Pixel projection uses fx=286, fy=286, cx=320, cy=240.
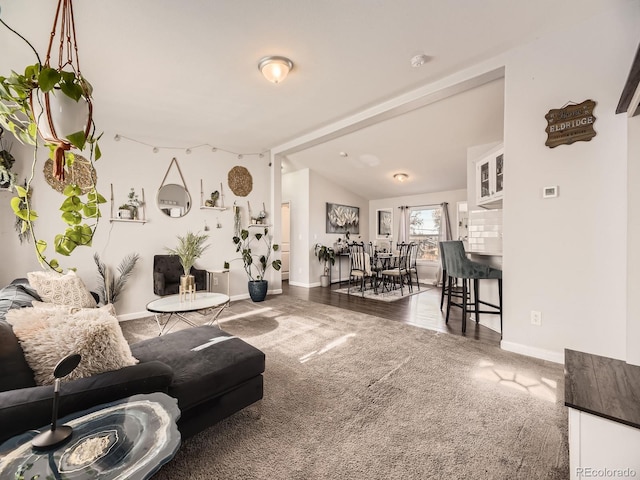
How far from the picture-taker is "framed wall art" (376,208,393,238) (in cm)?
781

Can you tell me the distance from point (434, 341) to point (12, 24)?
4.56 meters

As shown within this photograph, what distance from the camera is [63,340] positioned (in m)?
1.22

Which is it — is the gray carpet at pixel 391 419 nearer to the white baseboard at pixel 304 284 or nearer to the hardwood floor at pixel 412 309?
the hardwood floor at pixel 412 309

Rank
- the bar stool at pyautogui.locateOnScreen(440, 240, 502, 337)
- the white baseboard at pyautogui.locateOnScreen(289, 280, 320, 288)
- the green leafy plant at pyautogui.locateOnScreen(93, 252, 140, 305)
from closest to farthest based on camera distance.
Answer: the bar stool at pyautogui.locateOnScreen(440, 240, 502, 337) < the green leafy plant at pyautogui.locateOnScreen(93, 252, 140, 305) < the white baseboard at pyautogui.locateOnScreen(289, 280, 320, 288)

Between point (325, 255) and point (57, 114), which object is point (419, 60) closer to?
point (57, 114)

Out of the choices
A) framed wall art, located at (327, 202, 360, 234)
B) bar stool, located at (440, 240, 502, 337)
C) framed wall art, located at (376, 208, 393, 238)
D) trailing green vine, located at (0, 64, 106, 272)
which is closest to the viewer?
trailing green vine, located at (0, 64, 106, 272)

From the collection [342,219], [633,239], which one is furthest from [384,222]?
[633,239]

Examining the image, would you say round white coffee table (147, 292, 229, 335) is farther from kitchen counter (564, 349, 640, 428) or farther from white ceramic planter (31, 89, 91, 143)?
kitchen counter (564, 349, 640, 428)

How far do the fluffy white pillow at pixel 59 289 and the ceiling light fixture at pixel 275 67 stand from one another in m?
2.86

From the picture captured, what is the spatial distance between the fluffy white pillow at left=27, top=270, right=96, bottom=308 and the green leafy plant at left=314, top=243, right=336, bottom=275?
4.34 m

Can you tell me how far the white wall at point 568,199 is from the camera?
228cm

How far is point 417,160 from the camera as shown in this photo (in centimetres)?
536

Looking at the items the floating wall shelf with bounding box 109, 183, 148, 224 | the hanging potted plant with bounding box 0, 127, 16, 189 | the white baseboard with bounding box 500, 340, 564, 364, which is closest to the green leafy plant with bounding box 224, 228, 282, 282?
the floating wall shelf with bounding box 109, 183, 148, 224

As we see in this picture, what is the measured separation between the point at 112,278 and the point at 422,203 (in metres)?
6.45
